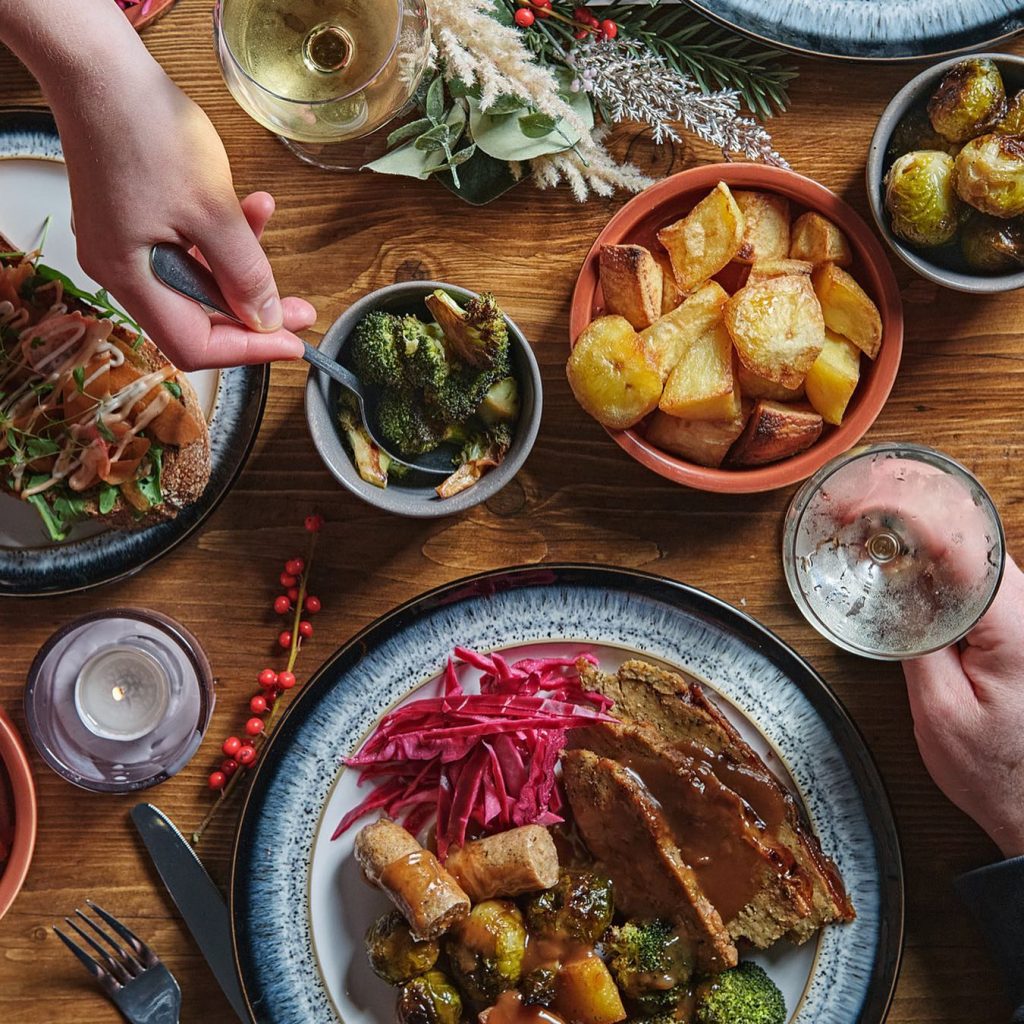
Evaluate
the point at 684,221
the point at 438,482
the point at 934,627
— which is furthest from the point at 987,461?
the point at 438,482

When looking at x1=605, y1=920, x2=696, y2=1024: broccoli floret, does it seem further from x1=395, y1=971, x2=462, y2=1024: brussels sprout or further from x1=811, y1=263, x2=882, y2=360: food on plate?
x1=811, y1=263, x2=882, y2=360: food on plate

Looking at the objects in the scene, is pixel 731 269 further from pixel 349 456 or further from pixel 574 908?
pixel 574 908

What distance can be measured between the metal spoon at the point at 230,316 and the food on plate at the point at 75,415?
1.08 ft

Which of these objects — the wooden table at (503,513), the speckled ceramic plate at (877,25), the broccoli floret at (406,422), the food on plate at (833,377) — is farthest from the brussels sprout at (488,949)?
the speckled ceramic plate at (877,25)

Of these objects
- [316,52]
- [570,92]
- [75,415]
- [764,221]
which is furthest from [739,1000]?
[316,52]

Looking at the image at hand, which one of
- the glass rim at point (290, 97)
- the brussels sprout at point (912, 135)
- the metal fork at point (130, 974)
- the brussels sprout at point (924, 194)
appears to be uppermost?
the glass rim at point (290, 97)

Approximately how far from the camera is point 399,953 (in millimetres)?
2213

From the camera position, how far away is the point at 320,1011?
237 cm

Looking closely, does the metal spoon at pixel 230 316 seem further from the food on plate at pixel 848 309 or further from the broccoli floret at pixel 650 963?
the broccoli floret at pixel 650 963

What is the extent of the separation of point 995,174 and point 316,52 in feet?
4.40

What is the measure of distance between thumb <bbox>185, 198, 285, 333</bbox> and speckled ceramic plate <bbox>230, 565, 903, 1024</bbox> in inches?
30.2

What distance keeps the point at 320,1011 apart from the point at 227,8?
6.86ft

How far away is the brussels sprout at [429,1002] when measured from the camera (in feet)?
7.22

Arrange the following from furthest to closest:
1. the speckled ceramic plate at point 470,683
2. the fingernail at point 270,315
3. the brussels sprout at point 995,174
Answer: the speckled ceramic plate at point 470,683 → the brussels sprout at point 995,174 → the fingernail at point 270,315
